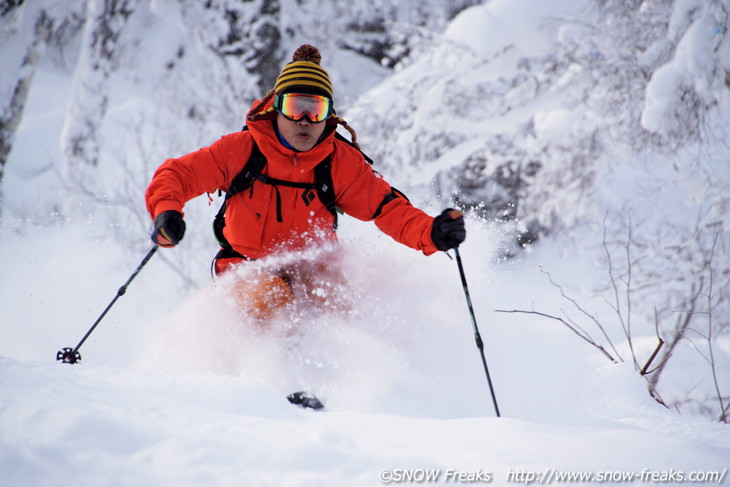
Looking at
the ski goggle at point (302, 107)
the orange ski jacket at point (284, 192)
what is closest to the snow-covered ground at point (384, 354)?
the orange ski jacket at point (284, 192)

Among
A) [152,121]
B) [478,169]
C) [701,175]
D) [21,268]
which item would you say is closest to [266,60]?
[152,121]

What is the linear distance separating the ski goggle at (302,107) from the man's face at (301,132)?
0.04 metres

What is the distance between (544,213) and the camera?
7.83 m

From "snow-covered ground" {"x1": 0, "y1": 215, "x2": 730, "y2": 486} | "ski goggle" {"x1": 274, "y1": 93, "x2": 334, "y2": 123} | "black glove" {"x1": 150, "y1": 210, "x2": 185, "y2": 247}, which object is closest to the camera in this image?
"snow-covered ground" {"x1": 0, "y1": 215, "x2": 730, "y2": 486}

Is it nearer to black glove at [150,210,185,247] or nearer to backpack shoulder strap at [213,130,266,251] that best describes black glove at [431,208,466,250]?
backpack shoulder strap at [213,130,266,251]

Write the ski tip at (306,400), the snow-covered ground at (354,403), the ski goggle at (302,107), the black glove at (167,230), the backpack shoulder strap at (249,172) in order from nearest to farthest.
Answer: the snow-covered ground at (354,403) < the ski tip at (306,400) < the black glove at (167,230) < the ski goggle at (302,107) < the backpack shoulder strap at (249,172)

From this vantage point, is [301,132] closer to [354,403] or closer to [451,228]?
[451,228]

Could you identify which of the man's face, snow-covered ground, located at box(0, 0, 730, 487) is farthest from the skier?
snow-covered ground, located at box(0, 0, 730, 487)

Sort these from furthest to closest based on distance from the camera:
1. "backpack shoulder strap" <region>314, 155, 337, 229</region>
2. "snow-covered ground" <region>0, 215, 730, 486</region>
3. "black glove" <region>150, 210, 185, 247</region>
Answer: "backpack shoulder strap" <region>314, 155, 337, 229</region> → "black glove" <region>150, 210, 185, 247</region> → "snow-covered ground" <region>0, 215, 730, 486</region>

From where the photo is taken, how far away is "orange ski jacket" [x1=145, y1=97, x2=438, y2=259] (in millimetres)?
3168

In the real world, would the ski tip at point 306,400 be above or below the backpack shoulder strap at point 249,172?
below

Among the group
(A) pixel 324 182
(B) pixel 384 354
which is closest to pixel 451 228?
(B) pixel 384 354

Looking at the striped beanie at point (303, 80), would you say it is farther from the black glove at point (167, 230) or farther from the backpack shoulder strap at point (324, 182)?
the black glove at point (167, 230)

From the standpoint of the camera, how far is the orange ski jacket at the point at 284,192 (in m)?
3.17
